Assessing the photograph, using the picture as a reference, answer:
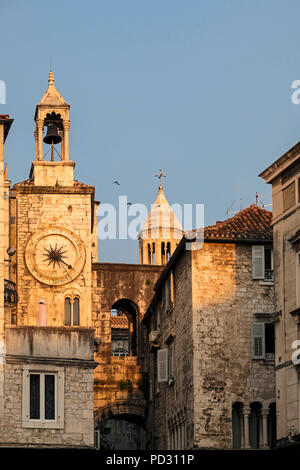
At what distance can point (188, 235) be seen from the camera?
2104 inches

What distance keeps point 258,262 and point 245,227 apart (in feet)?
5.99

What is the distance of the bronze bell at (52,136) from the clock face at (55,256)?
5.04m

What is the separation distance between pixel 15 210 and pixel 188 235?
1460 centimetres

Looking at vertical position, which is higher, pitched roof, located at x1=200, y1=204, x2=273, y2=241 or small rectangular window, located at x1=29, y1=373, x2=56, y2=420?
pitched roof, located at x1=200, y1=204, x2=273, y2=241

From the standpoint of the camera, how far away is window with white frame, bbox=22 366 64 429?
47062 millimetres

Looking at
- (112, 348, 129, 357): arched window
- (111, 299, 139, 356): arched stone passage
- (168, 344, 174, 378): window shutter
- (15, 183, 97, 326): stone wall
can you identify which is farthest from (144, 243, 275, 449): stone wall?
(112, 348, 129, 357): arched window

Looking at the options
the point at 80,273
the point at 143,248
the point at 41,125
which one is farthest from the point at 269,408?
the point at 143,248

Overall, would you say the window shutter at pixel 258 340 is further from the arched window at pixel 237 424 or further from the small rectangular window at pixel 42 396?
the small rectangular window at pixel 42 396

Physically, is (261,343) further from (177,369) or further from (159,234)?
(159,234)

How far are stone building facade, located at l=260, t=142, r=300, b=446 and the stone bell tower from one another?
174ft

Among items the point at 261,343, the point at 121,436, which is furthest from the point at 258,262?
the point at 121,436

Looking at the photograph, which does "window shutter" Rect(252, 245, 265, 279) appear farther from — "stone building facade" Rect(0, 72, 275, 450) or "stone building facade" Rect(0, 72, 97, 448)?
"stone building facade" Rect(0, 72, 97, 448)
